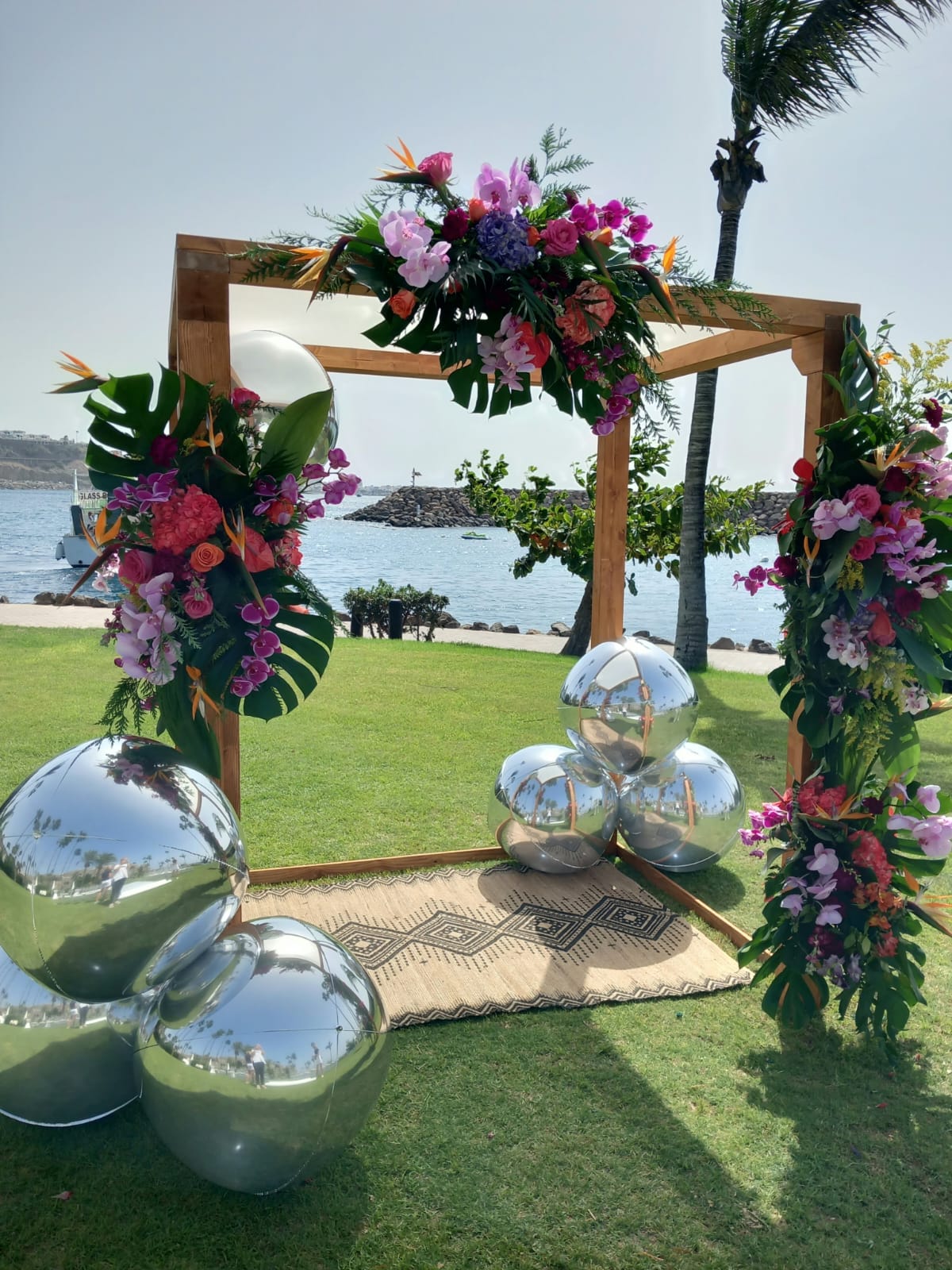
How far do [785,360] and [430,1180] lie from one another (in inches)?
126

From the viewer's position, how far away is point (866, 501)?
2.63m

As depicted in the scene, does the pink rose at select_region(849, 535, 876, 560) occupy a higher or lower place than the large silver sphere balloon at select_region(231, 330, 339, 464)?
lower

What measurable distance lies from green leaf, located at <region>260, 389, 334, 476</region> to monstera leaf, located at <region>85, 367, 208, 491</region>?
0.67 feet

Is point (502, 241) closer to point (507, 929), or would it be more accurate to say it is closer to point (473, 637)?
point (507, 929)

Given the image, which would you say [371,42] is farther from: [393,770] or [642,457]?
[642,457]

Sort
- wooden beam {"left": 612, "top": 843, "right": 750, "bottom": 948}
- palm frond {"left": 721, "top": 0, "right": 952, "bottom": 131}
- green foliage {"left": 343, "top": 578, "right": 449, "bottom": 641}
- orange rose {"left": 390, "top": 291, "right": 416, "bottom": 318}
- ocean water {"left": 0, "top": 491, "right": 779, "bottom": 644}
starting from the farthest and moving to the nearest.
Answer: ocean water {"left": 0, "top": 491, "right": 779, "bottom": 644} < green foliage {"left": 343, "top": 578, "right": 449, "bottom": 641} < palm frond {"left": 721, "top": 0, "right": 952, "bottom": 131} < wooden beam {"left": 612, "top": 843, "right": 750, "bottom": 948} < orange rose {"left": 390, "top": 291, "right": 416, "bottom": 318}

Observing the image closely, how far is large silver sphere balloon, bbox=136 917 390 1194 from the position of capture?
2002 millimetres

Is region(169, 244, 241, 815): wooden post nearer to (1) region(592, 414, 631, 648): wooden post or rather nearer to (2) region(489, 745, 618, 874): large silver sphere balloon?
(1) region(592, 414, 631, 648): wooden post

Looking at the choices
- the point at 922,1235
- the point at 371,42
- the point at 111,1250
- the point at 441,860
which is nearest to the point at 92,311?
the point at 371,42

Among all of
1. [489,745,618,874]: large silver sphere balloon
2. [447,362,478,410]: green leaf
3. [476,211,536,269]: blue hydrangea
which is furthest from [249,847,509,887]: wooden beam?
[476,211,536,269]: blue hydrangea

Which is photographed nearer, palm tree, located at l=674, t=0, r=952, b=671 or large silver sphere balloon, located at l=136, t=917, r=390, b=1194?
large silver sphere balloon, located at l=136, t=917, r=390, b=1194

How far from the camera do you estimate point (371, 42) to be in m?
5.75

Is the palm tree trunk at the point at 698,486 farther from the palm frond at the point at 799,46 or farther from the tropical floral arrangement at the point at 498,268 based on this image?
the tropical floral arrangement at the point at 498,268

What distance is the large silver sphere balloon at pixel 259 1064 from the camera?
2002 millimetres
